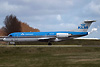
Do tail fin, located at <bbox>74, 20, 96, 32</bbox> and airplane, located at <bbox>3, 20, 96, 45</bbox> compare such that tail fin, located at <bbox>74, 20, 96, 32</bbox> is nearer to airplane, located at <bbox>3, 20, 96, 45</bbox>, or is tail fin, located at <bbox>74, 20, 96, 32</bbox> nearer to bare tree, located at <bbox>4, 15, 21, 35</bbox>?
airplane, located at <bbox>3, 20, 96, 45</bbox>

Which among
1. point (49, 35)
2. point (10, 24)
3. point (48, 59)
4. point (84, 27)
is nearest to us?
point (48, 59)

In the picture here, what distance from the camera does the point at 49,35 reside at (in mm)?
56344

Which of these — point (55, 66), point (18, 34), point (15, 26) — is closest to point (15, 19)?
point (15, 26)

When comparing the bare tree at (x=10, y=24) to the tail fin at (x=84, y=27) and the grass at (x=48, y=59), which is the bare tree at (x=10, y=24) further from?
the grass at (x=48, y=59)

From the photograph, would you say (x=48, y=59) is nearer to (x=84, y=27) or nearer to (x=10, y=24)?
(x=84, y=27)

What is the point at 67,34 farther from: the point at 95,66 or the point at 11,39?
the point at 95,66

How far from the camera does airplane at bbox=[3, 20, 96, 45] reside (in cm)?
5469

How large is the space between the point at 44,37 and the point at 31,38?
394 cm

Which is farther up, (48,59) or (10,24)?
(10,24)

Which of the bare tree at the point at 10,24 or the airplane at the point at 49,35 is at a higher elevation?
the bare tree at the point at 10,24

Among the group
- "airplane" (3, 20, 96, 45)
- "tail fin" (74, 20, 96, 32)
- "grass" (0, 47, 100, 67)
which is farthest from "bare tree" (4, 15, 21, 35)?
"grass" (0, 47, 100, 67)

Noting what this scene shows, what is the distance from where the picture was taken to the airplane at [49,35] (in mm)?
54688

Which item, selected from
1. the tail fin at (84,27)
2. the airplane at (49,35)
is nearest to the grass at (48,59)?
the airplane at (49,35)

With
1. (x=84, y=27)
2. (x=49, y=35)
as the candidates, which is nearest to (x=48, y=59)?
(x=49, y=35)
